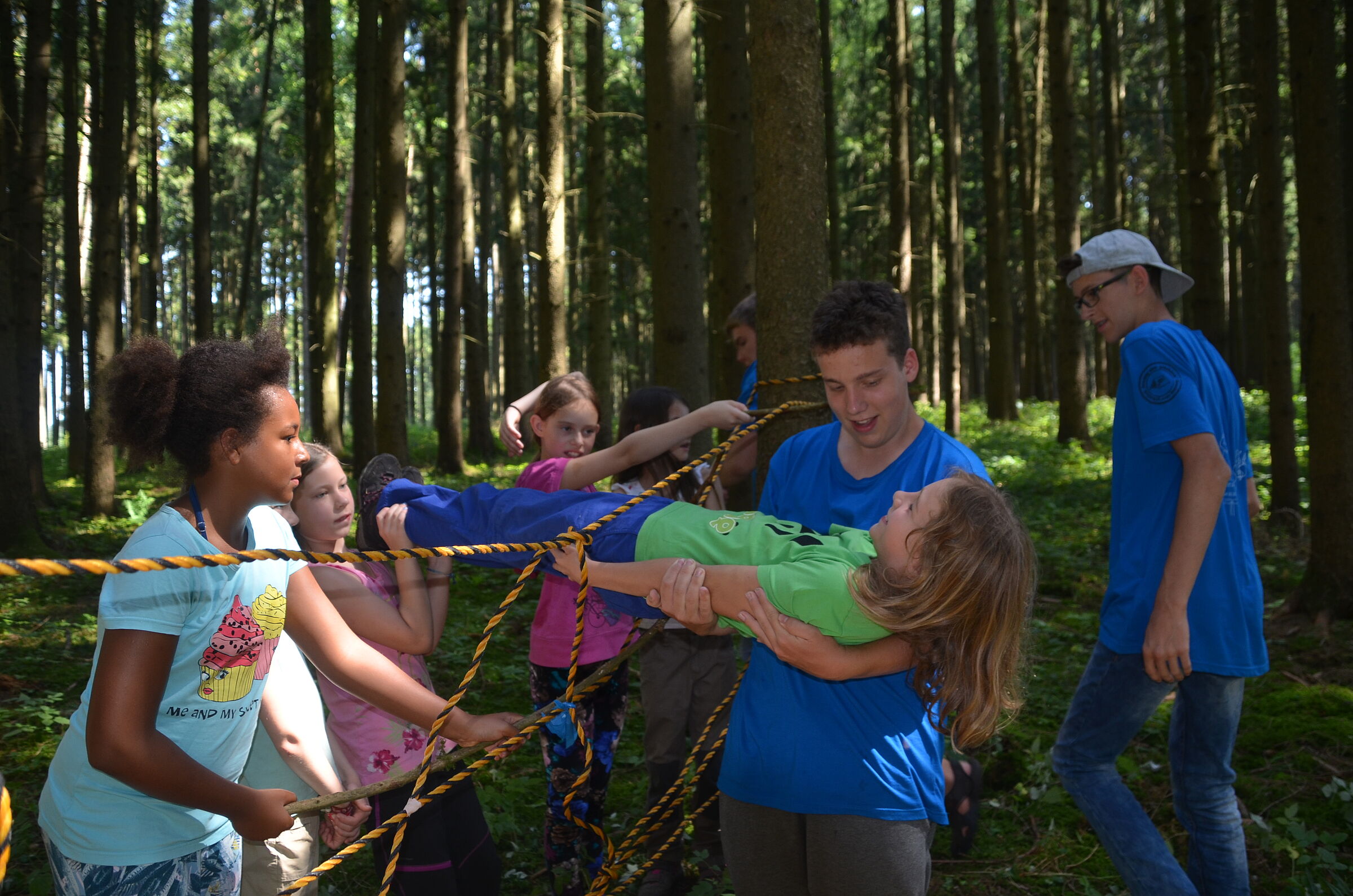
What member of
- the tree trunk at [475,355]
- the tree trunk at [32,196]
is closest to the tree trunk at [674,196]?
the tree trunk at [32,196]

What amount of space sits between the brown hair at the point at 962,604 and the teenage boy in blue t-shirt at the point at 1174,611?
2.99 feet

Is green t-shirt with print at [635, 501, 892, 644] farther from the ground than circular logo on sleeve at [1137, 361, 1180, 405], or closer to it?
closer to it

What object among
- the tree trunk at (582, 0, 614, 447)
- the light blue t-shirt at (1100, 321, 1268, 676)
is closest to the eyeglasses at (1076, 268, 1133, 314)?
the light blue t-shirt at (1100, 321, 1268, 676)

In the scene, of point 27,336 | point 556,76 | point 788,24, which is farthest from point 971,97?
point 788,24

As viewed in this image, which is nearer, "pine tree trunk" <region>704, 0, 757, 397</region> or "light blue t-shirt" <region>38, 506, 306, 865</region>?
"light blue t-shirt" <region>38, 506, 306, 865</region>

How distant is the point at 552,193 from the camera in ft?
34.3

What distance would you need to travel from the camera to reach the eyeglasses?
308 centimetres

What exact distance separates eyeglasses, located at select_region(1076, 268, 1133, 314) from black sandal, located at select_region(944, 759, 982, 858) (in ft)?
6.35

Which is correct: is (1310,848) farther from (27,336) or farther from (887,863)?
(27,336)

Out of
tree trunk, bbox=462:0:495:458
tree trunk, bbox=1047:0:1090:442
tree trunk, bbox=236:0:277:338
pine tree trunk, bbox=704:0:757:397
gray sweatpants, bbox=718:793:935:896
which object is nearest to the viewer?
gray sweatpants, bbox=718:793:935:896

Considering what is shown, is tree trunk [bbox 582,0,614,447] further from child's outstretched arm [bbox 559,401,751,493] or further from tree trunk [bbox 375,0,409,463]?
child's outstretched arm [bbox 559,401,751,493]

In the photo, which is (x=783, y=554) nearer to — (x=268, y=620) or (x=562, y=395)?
(x=268, y=620)

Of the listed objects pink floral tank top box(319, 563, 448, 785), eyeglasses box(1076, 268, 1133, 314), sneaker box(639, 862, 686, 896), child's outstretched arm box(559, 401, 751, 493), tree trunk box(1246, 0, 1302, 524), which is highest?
tree trunk box(1246, 0, 1302, 524)

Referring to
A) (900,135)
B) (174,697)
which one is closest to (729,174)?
(174,697)
